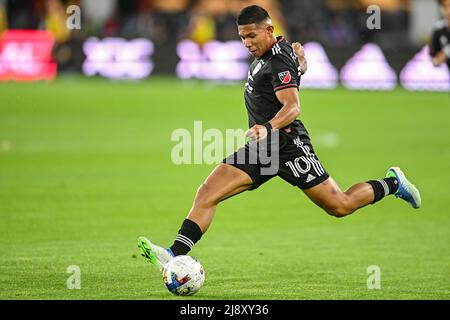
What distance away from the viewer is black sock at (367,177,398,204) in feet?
31.4

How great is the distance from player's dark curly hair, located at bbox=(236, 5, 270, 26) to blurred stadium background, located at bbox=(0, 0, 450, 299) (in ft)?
7.75

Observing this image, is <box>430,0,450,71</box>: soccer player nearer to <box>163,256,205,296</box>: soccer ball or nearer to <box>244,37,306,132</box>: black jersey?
<box>244,37,306,132</box>: black jersey

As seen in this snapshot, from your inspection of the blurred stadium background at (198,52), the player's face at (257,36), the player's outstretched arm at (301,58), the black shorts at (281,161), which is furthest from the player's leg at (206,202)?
the blurred stadium background at (198,52)

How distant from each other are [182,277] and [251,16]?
2.36 m

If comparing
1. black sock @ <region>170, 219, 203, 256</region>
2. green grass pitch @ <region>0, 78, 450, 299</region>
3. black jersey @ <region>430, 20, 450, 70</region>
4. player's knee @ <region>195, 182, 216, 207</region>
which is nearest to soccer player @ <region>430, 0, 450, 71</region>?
black jersey @ <region>430, 20, 450, 70</region>

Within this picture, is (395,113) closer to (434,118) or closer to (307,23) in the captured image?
(434,118)

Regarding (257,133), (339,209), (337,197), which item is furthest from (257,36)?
(339,209)

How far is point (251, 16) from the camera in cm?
877

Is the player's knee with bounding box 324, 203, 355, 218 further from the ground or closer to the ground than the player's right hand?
closer to the ground

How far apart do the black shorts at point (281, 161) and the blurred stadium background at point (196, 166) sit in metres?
0.97

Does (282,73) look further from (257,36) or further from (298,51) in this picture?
(298,51)

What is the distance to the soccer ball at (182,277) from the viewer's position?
329 inches

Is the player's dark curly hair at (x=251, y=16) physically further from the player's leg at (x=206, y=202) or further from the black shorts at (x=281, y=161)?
the player's leg at (x=206, y=202)
